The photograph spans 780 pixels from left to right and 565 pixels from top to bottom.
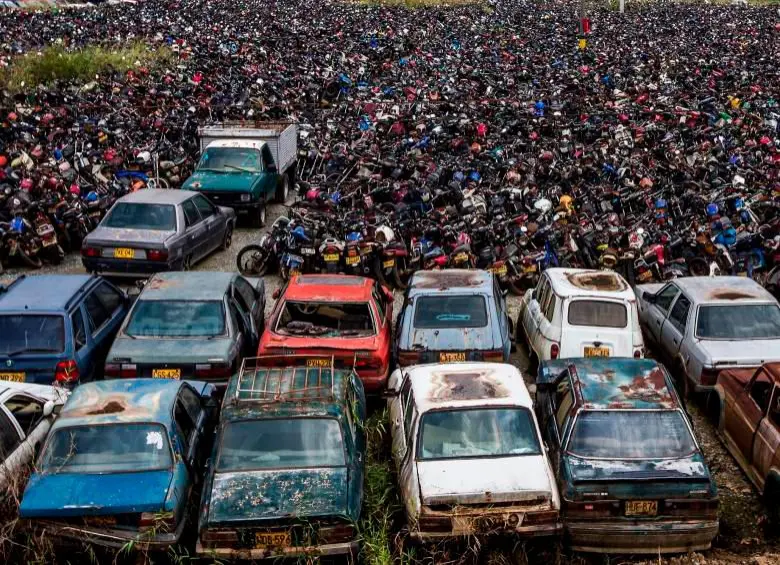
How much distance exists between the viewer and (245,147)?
55.6 ft

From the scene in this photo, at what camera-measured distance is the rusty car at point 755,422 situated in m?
7.41

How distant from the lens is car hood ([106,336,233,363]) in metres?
8.93

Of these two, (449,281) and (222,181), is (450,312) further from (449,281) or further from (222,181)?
(222,181)

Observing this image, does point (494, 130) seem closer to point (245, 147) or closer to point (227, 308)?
point (245, 147)

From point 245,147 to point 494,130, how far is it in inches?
281

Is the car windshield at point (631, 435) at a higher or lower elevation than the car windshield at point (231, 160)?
higher

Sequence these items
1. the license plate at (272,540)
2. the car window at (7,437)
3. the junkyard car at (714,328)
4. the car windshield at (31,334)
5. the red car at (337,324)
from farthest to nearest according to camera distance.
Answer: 1. the junkyard car at (714,328)
2. the red car at (337,324)
3. the car windshield at (31,334)
4. the car window at (7,437)
5. the license plate at (272,540)

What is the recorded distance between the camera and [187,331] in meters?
9.42

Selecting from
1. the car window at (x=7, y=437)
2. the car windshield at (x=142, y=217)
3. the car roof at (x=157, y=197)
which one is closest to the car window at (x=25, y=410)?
the car window at (x=7, y=437)

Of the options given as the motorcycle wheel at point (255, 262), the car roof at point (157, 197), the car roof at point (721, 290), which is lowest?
the motorcycle wheel at point (255, 262)

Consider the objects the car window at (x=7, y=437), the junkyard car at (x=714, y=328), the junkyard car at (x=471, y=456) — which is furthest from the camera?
the junkyard car at (x=714, y=328)

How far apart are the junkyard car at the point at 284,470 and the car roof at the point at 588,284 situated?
3445 mm

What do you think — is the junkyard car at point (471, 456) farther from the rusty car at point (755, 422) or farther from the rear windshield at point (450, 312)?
the rusty car at point (755, 422)

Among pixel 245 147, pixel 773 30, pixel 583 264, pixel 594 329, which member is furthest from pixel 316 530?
pixel 773 30
